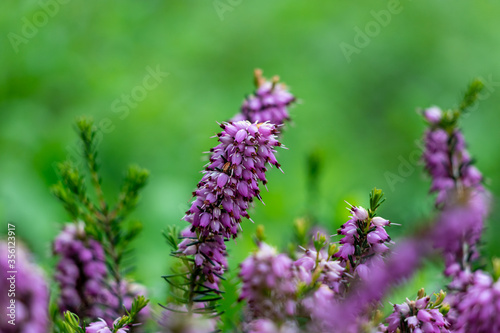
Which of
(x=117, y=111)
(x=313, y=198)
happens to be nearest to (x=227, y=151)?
(x=313, y=198)

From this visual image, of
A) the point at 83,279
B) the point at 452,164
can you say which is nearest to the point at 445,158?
the point at 452,164

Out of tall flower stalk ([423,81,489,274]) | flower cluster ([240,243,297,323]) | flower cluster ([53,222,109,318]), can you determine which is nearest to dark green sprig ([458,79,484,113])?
tall flower stalk ([423,81,489,274])

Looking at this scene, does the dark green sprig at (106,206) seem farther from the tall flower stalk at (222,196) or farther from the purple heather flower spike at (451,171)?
the purple heather flower spike at (451,171)

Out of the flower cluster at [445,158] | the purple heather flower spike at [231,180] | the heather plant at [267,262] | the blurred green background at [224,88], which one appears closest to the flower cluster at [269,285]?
the heather plant at [267,262]

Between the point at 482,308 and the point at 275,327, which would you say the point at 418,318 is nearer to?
the point at 482,308

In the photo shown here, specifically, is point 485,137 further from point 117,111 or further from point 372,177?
point 117,111

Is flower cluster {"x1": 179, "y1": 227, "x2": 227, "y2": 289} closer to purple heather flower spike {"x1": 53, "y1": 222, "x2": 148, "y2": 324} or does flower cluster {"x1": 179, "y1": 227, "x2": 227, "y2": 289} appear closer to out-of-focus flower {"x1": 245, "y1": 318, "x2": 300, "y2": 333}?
out-of-focus flower {"x1": 245, "y1": 318, "x2": 300, "y2": 333}
